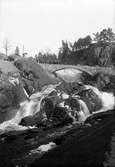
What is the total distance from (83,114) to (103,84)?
1236 inches

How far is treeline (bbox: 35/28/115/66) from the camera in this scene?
110 metres

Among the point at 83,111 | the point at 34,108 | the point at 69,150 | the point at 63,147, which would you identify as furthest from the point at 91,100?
the point at 69,150

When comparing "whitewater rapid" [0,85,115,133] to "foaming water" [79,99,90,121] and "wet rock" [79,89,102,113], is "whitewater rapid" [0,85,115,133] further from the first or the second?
"wet rock" [79,89,102,113]

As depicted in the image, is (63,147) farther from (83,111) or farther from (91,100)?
(91,100)

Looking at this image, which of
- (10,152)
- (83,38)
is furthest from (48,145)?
(83,38)

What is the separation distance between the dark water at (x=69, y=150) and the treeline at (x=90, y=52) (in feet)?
223

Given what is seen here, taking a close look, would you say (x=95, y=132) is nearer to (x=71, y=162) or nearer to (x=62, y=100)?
(x=71, y=162)

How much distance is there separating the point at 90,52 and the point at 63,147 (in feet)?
304

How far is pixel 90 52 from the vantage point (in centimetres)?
11669

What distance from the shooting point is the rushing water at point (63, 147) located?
23.4 m

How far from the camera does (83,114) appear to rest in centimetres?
4616

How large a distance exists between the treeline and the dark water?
223ft

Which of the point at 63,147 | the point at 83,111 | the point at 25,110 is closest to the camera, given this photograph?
the point at 63,147

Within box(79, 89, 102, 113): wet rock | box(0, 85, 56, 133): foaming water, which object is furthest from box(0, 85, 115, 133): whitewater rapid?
box(79, 89, 102, 113): wet rock
